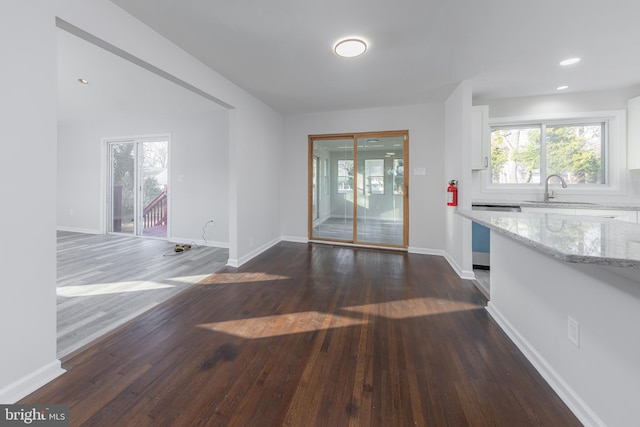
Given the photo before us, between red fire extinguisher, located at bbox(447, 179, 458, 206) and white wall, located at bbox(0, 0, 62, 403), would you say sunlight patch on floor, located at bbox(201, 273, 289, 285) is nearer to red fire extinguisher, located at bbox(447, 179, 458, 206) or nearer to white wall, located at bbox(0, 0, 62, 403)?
white wall, located at bbox(0, 0, 62, 403)

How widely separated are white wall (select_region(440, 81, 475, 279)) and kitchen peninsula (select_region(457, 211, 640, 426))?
146 centimetres

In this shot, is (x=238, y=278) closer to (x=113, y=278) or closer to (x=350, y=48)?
(x=113, y=278)

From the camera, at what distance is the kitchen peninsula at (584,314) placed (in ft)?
3.46

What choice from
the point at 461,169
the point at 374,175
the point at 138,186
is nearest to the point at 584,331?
the point at 461,169

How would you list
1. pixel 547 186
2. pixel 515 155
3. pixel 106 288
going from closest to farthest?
pixel 106 288 → pixel 547 186 → pixel 515 155

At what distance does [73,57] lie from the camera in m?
3.30

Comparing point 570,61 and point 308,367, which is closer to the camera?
point 308,367

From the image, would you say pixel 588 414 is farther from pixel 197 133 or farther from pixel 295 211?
pixel 197 133

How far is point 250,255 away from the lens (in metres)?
4.16

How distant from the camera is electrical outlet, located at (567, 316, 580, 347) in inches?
54.0

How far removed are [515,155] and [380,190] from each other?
7.37 ft

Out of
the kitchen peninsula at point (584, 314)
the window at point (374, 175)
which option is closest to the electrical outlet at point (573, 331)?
the kitchen peninsula at point (584, 314)

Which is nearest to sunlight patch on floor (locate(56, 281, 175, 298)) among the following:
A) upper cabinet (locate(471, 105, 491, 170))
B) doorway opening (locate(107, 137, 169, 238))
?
doorway opening (locate(107, 137, 169, 238))

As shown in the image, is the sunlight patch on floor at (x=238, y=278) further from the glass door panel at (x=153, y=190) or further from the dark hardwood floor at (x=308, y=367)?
the glass door panel at (x=153, y=190)
